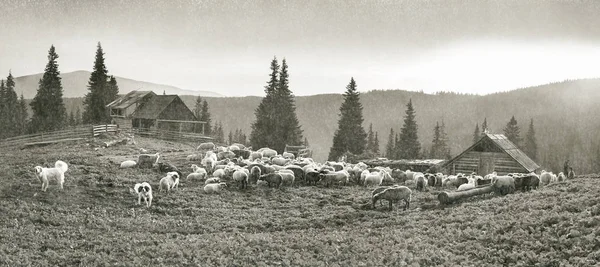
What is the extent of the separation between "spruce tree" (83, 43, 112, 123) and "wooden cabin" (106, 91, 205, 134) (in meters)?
9.35

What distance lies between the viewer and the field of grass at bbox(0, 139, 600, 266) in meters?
12.4

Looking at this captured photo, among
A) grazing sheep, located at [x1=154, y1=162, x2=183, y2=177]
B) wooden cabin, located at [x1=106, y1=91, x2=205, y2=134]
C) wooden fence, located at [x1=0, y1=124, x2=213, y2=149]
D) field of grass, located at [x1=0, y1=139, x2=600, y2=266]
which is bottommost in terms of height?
field of grass, located at [x1=0, y1=139, x2=600, y2=266]

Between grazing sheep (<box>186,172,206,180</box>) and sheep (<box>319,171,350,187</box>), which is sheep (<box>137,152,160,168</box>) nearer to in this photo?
Result: grazing sheep (<box>186,172,206,180</box>)

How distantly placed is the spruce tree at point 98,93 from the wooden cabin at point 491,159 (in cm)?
5709

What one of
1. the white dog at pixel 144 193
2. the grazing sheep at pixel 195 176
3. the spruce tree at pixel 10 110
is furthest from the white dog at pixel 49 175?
the spruce tree at pixel 10 110

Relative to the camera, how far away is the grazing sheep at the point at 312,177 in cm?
2872

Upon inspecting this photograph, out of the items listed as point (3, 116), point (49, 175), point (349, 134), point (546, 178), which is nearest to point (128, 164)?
point (49, 175)

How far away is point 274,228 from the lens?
1725cm

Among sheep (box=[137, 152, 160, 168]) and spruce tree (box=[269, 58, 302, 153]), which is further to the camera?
spruce tree (box=[269, 58, 302, 153])

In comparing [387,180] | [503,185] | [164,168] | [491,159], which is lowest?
[387,180]

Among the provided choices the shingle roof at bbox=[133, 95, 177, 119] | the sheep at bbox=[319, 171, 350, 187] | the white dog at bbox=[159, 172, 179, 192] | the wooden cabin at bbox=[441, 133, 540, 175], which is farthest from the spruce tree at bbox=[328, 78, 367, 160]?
the white dog at bbox=[159, 172, 179, 192]

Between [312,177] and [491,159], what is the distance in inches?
853

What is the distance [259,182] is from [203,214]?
8.28m

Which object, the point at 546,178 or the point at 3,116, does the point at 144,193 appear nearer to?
the point at 546,178
